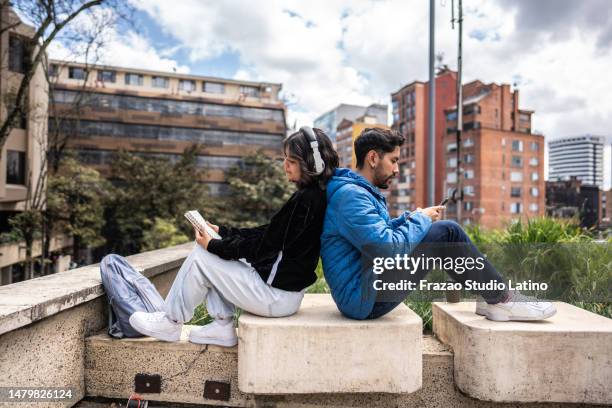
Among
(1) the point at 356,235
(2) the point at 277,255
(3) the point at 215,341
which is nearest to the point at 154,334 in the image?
(3) the point at 215,341

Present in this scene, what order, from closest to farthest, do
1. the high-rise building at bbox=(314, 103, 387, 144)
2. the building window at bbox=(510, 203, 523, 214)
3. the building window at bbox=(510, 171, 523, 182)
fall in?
the building window at bbox=(510, 171, 523, 182)
the building window at bbox=(510, 203, 523, 214)
the high-rise building at bbox=(314, 103, 387, 144)

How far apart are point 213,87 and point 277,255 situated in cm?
6034

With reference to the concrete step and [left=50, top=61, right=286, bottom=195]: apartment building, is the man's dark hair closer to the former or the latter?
the concrete step

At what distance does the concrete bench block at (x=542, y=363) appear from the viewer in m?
2.60

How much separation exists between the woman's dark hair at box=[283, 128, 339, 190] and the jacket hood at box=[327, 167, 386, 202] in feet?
0.16

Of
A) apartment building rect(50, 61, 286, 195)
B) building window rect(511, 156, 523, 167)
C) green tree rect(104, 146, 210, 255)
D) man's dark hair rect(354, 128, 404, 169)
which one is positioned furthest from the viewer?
building window rect(511, 156, 523, 167)

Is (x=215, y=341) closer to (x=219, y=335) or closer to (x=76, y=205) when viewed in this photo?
(x=219, y=335)

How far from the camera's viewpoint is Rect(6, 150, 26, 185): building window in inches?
922

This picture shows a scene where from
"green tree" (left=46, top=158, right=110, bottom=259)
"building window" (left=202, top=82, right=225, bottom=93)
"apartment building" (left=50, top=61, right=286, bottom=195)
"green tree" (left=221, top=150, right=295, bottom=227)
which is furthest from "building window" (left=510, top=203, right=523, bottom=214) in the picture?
"green tree" (left=46, top=158, right=110, bottom=259)

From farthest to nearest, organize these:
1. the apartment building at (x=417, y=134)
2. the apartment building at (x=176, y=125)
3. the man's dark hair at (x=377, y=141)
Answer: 1. the apartment building at (x=417, y=134)
2. the apartment building at (x=176, y=125)
3. the man's dark hair at (x=377, y=141)

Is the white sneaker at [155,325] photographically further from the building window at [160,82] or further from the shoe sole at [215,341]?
the building window at [160,82]

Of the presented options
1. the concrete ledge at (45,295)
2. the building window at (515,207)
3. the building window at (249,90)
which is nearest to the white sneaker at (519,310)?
the concrete ledge at (45,295)

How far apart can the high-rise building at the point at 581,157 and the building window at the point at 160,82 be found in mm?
162184

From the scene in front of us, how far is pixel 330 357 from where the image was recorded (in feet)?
8.36
